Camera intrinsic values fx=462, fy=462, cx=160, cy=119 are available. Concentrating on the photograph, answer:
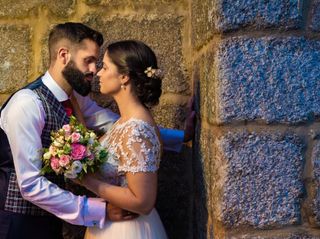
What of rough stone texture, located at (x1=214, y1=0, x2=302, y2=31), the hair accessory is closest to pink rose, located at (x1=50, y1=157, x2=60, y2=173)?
the hair accessory

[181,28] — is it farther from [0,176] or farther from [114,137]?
[0,176]

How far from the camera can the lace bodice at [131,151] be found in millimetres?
2137

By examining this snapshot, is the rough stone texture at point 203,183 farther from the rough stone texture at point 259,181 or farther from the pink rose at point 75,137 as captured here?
the pink rose at point 75,137

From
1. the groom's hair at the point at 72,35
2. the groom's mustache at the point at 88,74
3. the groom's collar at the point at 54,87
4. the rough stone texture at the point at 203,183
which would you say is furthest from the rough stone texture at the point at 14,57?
the rough stone texture at the point at 203,183

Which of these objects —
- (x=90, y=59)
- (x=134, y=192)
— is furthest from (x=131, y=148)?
(x=90, y=59)

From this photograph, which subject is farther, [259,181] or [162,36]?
[162,36]

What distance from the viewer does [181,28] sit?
289cm

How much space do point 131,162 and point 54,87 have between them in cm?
71

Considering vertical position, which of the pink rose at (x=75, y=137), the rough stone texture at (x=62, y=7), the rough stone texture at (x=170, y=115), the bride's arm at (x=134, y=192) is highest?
the rough stone texture at (x=62, y=7)

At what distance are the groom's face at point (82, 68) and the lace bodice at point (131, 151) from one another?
16.0 inches

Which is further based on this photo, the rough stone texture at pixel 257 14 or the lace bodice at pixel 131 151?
the lace bodice at pixel 131 151

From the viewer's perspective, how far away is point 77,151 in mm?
2129

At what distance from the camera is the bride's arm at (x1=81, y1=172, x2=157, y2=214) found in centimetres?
214

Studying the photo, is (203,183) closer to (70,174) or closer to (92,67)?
(70,174)
